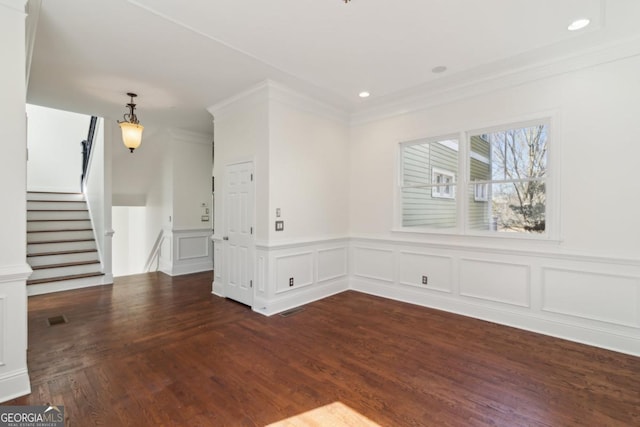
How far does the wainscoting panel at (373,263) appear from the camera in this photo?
478 centimetres

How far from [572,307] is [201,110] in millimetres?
5854

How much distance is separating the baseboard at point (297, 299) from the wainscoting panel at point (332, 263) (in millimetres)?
134

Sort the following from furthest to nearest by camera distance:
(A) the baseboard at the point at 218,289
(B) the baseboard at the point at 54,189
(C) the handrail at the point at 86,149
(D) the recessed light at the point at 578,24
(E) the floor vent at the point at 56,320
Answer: (B) the baseboard at the point at 54,189
(C) the handrail at the point at 86,149
(A) the baseboard at the point at 218,289
(E) the floor vent at the point at 56,320
(D) the recessed light at the point at 578,24

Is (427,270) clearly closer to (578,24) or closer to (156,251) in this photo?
(578,24)

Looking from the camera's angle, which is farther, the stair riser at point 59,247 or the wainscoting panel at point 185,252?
the wainscoting panel at point 185,252

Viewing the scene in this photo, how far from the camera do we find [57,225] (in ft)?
20.0

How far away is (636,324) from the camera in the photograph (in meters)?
2.89

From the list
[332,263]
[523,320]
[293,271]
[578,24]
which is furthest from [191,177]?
[578,24]

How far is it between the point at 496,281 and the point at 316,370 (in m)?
2.60

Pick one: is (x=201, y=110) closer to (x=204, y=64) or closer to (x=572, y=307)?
(x=204, y=64)

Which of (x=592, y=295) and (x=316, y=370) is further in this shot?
(x=592, y=295)

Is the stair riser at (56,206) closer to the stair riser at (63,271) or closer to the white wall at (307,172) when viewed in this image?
the stair riser at (63,271)

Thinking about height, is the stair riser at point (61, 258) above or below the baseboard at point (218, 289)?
above

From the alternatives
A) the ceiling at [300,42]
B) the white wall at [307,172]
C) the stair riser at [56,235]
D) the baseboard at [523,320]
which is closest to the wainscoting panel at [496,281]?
the baseboard at [523,320]
